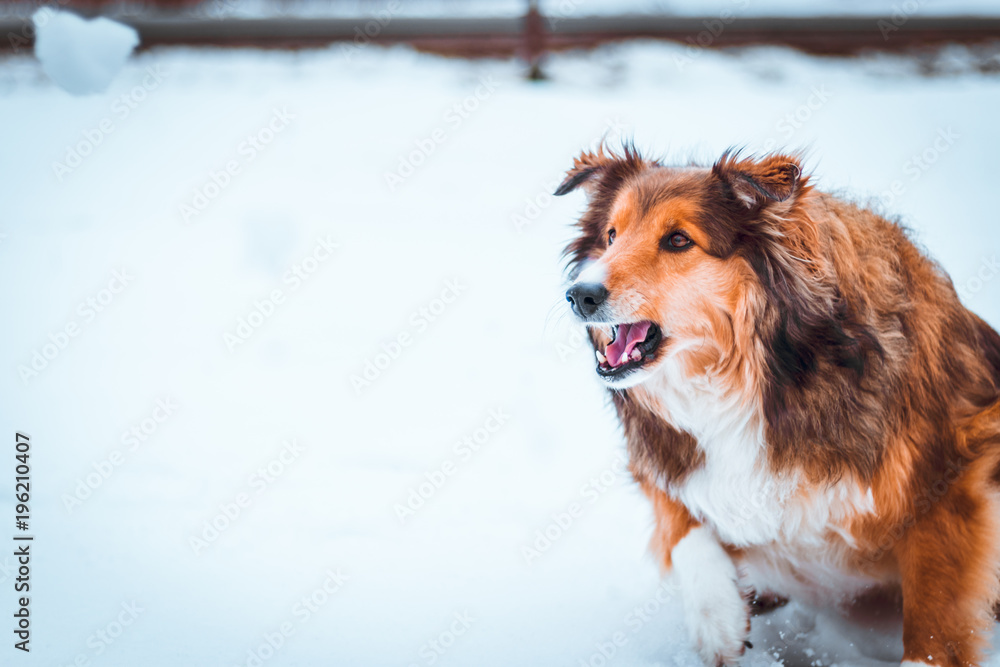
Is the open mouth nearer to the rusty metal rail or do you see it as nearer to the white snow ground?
the white snow ground

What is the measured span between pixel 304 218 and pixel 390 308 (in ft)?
4.72

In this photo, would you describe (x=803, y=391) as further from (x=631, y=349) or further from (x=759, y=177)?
(x=759, y=177)

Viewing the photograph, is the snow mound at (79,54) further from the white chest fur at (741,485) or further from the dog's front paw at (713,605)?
the dog's front paw at (713,605)

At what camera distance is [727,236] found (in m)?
2.50

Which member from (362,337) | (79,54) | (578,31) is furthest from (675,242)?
(578,31)

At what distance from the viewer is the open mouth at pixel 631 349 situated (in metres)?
2.49

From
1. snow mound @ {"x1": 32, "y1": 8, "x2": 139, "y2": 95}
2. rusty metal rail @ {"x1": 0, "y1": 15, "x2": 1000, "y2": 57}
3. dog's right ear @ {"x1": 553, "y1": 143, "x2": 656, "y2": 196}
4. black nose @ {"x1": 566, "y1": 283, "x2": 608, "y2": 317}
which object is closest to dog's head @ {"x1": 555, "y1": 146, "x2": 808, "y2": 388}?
black nose @ {"x1": 566, "y1": 283, "x2": 608, "y2": 317}

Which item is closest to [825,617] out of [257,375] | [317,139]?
[257,375]

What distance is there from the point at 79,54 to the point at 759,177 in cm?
324

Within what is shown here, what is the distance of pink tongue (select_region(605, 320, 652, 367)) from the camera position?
252cm

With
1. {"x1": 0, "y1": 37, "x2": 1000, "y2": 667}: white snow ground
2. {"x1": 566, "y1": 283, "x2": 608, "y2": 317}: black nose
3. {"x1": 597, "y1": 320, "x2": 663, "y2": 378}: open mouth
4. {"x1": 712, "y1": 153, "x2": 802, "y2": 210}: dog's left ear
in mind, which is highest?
{"x1": 712, "y1": 153, "x2": 802, "y2": 210}: dog's left ear

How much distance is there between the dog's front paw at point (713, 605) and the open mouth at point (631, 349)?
2.22 ft

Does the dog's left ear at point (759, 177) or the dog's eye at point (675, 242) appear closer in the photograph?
the dog's left ear at point (759, 177)

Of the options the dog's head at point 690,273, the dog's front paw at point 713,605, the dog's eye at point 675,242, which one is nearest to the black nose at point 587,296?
the dog's head at point 690,273
